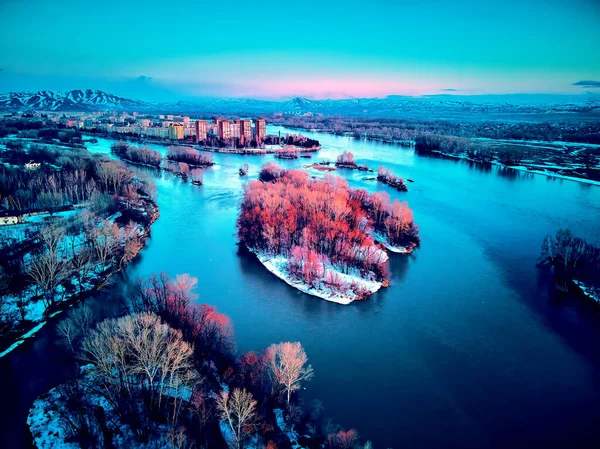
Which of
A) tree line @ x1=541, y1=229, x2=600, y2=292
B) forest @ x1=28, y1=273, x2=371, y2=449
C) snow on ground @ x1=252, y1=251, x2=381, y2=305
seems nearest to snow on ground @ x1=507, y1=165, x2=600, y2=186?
tree line @ x1=541, y1=229, x2=600, y2=292

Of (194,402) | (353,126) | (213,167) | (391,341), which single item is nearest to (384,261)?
(391,341)

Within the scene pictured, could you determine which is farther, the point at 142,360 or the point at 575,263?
the point at 575,263

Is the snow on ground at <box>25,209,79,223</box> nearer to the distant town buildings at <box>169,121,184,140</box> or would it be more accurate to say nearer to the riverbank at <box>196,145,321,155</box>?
the riverbank at <box>196,145,321,155</box>

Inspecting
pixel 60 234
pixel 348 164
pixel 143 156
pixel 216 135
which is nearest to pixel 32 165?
pixel 143 156

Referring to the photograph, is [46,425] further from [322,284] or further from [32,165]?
[32,165]

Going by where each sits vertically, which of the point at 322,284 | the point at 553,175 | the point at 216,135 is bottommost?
the point at 322,284

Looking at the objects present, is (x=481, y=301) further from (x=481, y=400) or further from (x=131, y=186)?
(x=131, y=186)
